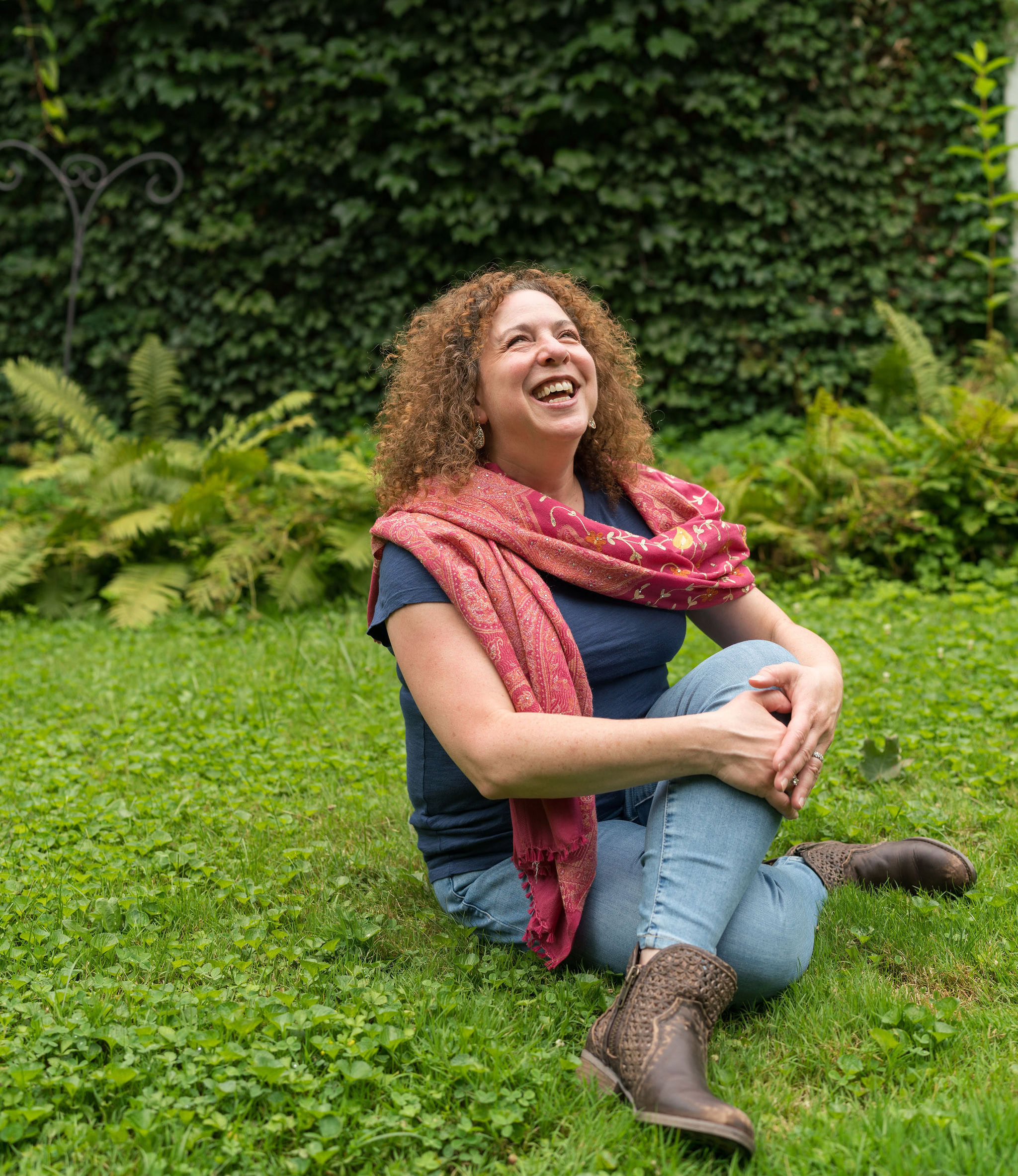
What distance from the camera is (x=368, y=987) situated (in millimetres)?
2012

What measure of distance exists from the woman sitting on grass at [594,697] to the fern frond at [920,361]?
171 inches

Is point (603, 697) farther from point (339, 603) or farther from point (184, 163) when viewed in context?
point (184, 163)

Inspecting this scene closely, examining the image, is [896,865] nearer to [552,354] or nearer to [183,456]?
[552,354]

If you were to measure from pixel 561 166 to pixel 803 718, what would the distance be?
5809 mm

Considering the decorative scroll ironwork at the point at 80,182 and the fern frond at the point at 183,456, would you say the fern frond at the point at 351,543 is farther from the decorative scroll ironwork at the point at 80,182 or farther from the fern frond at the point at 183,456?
the decorative scroll ironwork at the point at 80,182

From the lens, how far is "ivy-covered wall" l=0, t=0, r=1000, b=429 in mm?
6836

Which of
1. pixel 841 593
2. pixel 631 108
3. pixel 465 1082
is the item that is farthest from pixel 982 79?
pixel 465 1082

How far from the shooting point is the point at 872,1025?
1.86 meters

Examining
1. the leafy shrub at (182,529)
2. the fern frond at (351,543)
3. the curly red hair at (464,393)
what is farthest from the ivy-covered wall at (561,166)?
the curly red hair at (464,393)

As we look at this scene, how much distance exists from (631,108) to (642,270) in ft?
3.35

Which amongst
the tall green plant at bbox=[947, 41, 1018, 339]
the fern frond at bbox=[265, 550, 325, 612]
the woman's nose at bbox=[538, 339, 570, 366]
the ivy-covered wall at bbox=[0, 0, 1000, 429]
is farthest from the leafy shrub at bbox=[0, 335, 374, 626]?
the tall green plant at bbox=[947, 41, 1018, 339]

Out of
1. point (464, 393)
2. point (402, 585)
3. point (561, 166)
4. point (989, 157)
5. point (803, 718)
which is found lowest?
point (803, 718)

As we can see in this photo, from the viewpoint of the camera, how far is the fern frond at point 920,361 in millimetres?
6254

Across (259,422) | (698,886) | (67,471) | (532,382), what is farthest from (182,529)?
A: (698,886)
